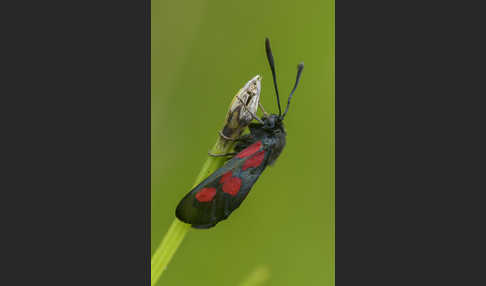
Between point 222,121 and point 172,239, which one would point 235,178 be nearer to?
point 172,239

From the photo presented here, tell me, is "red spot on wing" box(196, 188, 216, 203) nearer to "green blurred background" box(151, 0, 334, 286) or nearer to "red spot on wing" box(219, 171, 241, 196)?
"red spot on wing" box(219, 171, 241, 196)

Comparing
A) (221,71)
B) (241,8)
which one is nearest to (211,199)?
(221,71)

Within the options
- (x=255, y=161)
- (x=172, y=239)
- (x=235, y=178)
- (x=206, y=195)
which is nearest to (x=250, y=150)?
(x=255, y=161)

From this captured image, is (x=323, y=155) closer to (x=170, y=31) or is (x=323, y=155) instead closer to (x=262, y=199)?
(x=262, y=199)

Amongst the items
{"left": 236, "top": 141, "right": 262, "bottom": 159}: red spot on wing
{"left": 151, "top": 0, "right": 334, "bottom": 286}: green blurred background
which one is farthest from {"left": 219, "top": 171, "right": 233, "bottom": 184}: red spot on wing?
{"left": 151, "top": 0, "right": 334, "bottom": 286}: green blurred background

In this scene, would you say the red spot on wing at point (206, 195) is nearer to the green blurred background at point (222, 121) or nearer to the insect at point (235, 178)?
the insect at point (235, 178)

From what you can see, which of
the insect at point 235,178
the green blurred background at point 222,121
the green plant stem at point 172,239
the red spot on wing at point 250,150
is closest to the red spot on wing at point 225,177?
the insect at point 235,178

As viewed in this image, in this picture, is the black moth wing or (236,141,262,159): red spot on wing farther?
(236,141,262,159): red spot on wing
